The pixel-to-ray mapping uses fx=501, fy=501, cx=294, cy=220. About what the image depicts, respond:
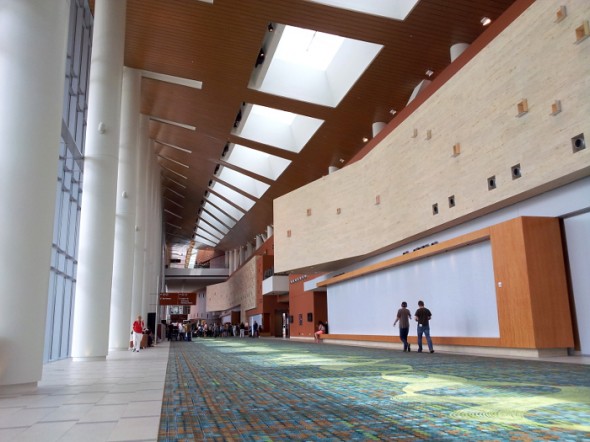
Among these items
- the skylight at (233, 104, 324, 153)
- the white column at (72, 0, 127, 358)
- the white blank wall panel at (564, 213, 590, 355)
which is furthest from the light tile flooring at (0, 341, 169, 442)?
the skylight at (233, 104, 324, 153)

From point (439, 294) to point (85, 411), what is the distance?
10.0 m

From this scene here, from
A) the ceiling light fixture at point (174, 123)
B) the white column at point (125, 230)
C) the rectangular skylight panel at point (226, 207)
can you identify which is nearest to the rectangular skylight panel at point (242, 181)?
the rectangular skylight panel at point (226, 207)

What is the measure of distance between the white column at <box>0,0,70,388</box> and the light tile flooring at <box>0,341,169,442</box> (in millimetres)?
585

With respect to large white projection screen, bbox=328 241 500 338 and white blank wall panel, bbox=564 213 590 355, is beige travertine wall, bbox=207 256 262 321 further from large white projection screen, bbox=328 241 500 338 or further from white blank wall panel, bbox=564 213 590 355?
white blank wall panel, bbox=564 213 590 355

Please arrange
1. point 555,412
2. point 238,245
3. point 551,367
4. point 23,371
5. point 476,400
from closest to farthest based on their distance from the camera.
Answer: point 555,412 < point 476,400 < point 23,371 < point 551,367 < point 238,245

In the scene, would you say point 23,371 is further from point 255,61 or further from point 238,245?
point 238,245

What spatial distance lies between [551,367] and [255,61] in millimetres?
12173

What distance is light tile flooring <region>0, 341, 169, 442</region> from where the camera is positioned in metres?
3.15

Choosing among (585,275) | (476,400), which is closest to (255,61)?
(585,275)

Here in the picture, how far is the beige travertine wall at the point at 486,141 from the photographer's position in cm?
816

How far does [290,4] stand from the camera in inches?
495

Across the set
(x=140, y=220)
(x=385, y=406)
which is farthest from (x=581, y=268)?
(x=140, y=220)

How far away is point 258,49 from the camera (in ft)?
48.6

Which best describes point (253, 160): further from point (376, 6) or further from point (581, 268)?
point (581, 268)
